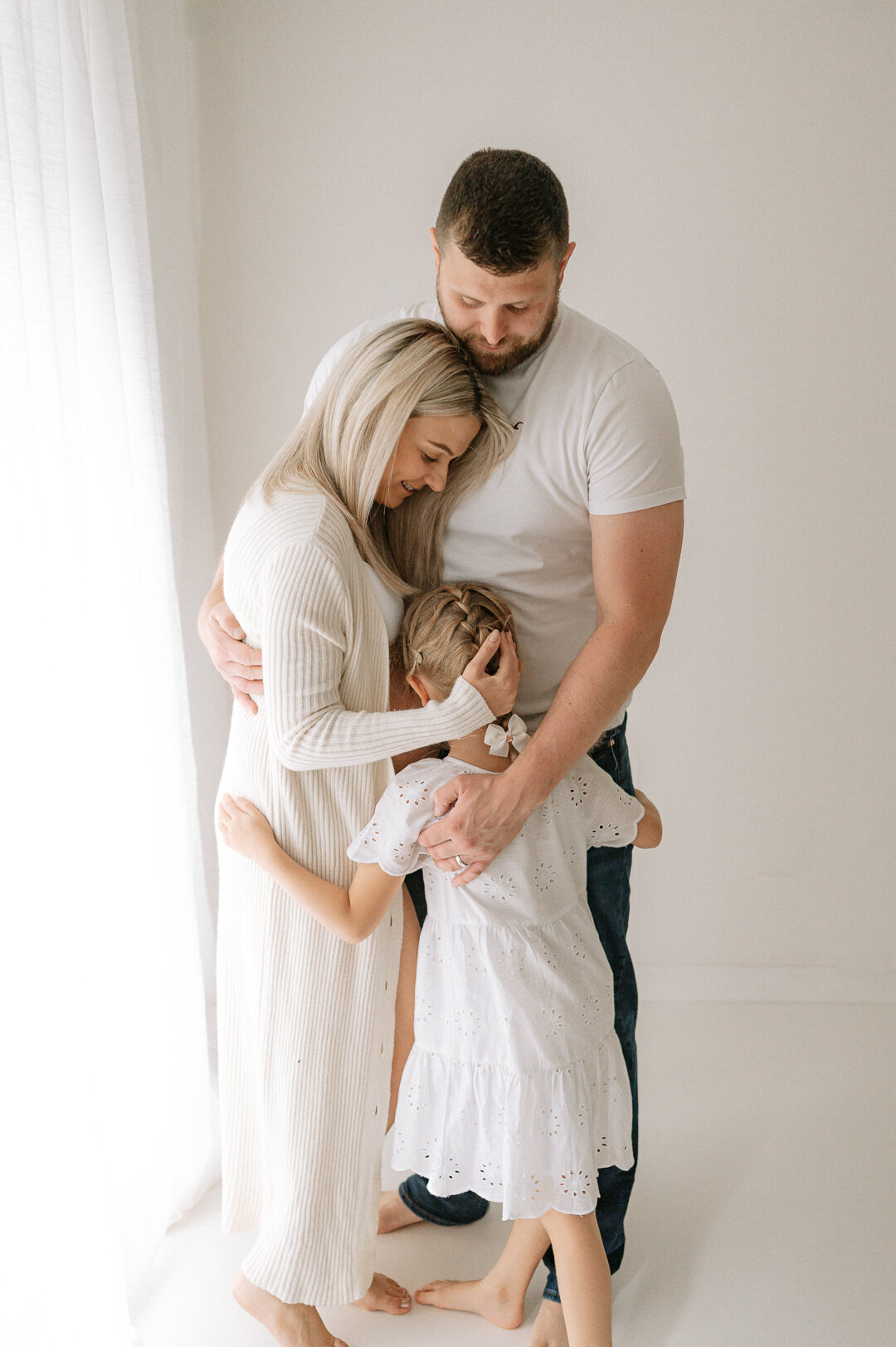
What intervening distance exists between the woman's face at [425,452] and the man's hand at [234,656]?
29cm

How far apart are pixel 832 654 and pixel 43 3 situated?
208cm

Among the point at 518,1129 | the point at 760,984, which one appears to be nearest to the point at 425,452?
the point at 518,1129

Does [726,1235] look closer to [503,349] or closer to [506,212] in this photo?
[503,349]

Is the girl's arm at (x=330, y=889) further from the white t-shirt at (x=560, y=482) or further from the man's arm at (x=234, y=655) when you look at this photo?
the white t-shirt at (x=560, y=482)

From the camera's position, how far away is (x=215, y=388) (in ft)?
7.84

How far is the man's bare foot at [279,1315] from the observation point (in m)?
1.45

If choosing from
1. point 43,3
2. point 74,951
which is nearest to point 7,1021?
point 74,951

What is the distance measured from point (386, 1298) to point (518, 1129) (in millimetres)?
560

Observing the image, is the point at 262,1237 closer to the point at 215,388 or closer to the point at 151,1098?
the point at 151,1098

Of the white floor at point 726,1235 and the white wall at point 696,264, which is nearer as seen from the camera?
the white floor at point 726,1235

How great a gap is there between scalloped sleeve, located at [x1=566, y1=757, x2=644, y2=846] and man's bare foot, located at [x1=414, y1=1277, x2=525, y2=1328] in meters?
0.76

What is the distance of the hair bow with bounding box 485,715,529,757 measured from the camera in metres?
1.35

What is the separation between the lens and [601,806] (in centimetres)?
144

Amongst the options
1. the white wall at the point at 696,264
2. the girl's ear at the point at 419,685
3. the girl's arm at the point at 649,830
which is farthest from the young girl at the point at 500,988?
the white wall at the point at 696,264
